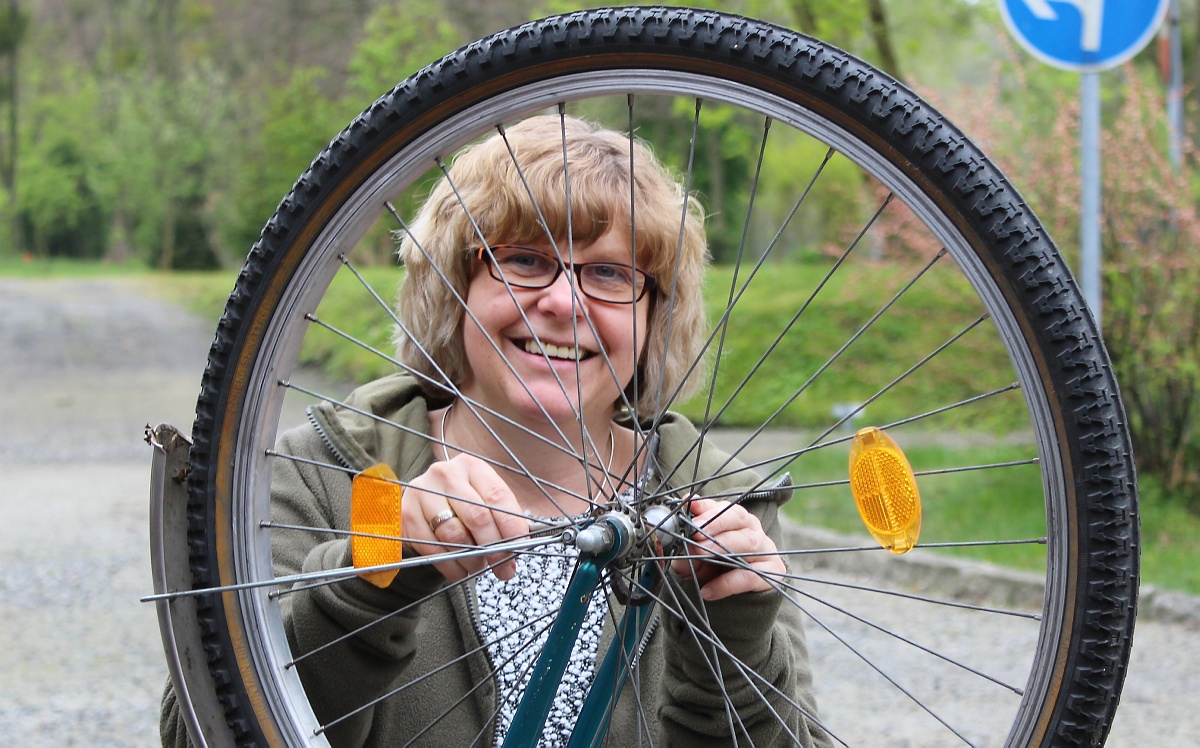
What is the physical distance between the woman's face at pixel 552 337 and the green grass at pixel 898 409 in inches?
10.8

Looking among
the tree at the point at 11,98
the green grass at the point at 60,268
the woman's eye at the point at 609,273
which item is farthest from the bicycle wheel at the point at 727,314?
the tree at the point at 11,98

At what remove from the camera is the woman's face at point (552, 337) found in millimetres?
1861

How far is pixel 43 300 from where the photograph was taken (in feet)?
83.5

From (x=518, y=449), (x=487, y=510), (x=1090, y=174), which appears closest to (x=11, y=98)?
(x=1090, y=174)

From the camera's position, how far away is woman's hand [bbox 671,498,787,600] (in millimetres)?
A: 1564

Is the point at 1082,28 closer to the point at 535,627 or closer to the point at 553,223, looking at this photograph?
the point at 553,223

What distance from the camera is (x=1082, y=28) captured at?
448 centimetres

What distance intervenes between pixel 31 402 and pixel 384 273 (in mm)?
4201

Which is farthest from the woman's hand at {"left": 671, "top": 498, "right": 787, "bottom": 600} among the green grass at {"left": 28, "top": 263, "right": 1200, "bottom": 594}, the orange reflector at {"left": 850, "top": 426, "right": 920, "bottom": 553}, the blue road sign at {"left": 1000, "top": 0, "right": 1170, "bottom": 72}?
the blue road sign at {"left": 1000, "top": 0, "right": 1170, "bottom": 72}

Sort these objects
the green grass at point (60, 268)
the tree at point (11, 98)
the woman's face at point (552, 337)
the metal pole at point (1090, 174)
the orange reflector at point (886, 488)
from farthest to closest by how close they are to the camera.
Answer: the tree at point (11, 98), the green grass at point (60, 268), the metal pole at point (1090, 174), the woman's face at point (552, 337), the orange reflector at point (886, 488)

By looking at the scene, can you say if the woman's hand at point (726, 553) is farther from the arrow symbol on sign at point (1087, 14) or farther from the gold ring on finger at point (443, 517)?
the arrow symbol on sign at point (1087, 14)

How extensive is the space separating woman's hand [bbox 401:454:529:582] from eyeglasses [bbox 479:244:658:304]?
38 cm

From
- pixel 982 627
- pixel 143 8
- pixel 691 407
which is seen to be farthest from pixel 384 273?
pixel 143 8

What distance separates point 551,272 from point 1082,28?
328cm
